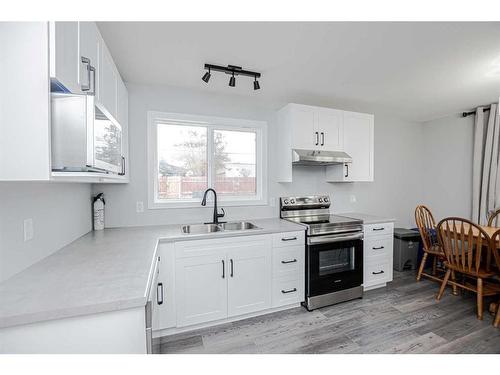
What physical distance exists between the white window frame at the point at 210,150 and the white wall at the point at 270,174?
60 mm

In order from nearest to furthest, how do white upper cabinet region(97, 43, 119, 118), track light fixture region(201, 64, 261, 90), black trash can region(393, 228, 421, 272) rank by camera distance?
white upper cabinet region(97, 43, 119, 118)
track light fixture region(201, 64, 261, 90)
black trash can region(393, 228, 421, 272)

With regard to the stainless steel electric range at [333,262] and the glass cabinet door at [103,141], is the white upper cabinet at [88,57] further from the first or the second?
the stainless steel electric range at [333,262]

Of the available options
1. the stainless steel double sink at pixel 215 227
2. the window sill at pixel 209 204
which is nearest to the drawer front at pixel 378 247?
the window sill at pixel 209 204

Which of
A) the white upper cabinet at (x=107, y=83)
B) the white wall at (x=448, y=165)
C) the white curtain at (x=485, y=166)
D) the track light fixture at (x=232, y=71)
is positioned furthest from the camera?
the white wall at (x=448, y=165)

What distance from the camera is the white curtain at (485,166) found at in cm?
314

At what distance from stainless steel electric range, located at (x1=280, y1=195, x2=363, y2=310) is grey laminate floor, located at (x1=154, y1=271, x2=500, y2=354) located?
128 millimetres

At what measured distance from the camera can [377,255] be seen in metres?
2.83

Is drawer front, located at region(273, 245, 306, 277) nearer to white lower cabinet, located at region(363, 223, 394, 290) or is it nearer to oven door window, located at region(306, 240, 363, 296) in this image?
oven door window, located at region(306, 240, 363, 296)

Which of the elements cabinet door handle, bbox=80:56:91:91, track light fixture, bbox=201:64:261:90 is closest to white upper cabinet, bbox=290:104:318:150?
track light fixture, bbox=201:64:261:90

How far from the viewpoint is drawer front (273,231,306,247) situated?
2.28 m

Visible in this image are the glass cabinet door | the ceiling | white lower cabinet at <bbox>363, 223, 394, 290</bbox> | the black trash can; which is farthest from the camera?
the black trash can

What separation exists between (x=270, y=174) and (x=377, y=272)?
1.78 meters
